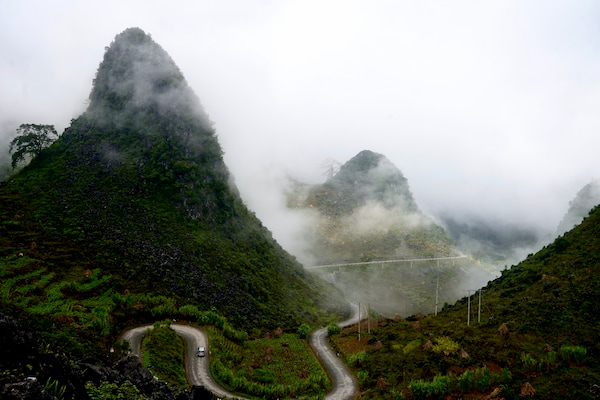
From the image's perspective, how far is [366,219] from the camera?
16038 cm

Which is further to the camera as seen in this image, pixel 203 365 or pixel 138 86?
pixel 138 86

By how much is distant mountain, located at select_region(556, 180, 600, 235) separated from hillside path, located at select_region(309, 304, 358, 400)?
105935 millimetres

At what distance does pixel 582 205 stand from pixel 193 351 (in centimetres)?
14683

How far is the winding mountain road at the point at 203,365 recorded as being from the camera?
120ft

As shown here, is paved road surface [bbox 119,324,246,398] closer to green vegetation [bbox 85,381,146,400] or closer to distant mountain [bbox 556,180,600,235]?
green vegetation [bbox 85,381,146,400]

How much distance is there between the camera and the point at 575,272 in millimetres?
42844

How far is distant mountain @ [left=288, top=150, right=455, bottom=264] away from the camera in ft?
457

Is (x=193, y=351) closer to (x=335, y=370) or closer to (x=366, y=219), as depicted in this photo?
(x=335, y=370)

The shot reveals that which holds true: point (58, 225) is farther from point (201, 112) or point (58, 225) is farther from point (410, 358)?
point (410, 358)

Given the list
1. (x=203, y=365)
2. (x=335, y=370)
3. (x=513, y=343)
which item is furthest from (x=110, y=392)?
(x=513, y=343)

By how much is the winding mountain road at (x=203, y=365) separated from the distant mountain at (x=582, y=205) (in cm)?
11232

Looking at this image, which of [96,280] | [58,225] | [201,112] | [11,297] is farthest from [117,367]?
[201,112]

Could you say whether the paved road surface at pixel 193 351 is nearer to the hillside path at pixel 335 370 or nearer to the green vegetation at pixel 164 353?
the green vegetation at pixel 164 353

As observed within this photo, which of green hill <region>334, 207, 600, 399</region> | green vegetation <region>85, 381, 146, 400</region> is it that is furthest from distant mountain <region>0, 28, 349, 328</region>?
green vegetation <region>85, 381, 146, 400</region>
